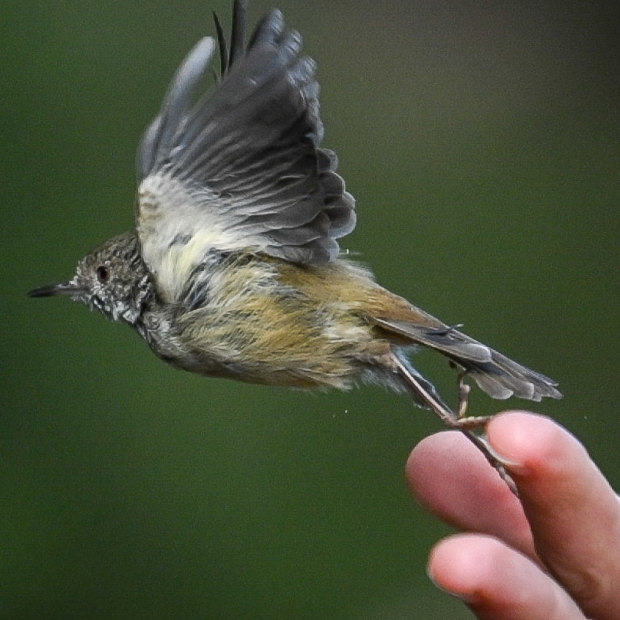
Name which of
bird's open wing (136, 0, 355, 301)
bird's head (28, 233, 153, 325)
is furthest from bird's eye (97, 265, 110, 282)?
bird's open wing (136, 0, 355, 301)

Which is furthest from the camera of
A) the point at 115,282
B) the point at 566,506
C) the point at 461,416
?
the point at 115,282

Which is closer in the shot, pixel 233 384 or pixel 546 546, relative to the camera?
pixel 546 546

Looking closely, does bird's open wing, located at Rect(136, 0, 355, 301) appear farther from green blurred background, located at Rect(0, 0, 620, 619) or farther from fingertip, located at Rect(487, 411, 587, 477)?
green blurred background, located at Rect(0, 0, 620, 619)

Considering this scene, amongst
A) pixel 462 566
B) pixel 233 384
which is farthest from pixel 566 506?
→ pixel 233 384

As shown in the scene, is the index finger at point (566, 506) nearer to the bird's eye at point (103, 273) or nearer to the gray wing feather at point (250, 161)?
the gray wing feather at point (250, 161)

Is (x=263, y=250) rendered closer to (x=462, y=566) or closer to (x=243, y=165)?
(x=243, y=165)

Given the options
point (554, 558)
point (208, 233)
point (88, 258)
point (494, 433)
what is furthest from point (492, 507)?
point (88, 258)
